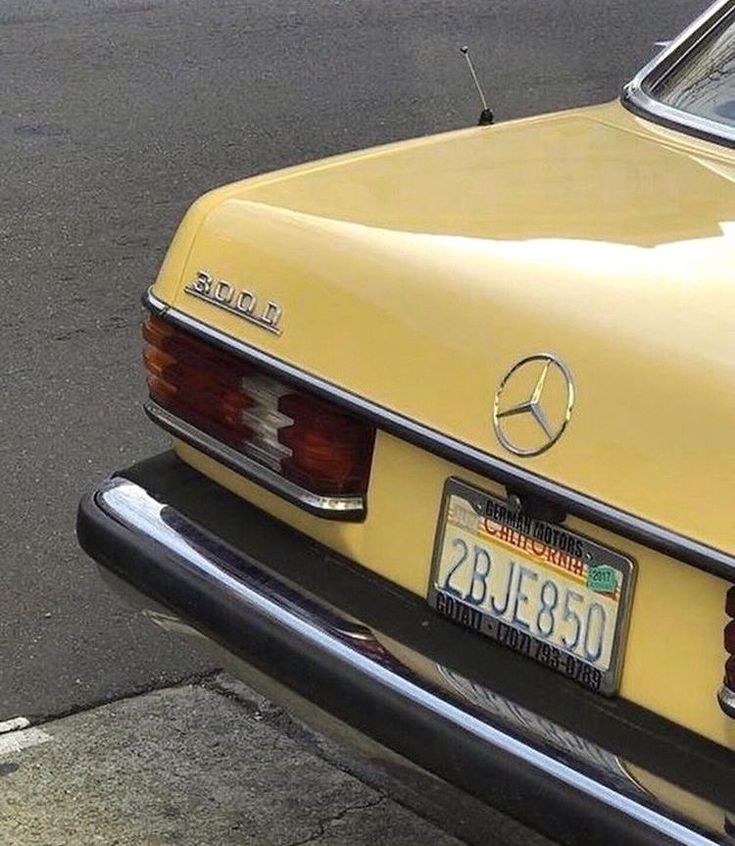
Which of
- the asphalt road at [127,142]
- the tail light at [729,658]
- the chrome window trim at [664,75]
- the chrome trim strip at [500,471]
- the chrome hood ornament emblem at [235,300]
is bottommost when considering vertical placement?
the asphalt road at [127,142]

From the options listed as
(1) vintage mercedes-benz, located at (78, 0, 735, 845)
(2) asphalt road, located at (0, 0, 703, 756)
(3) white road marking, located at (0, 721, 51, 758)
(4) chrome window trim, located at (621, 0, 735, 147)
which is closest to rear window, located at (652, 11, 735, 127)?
(4) chrome window trim, located at (621, 0, 735, 147)

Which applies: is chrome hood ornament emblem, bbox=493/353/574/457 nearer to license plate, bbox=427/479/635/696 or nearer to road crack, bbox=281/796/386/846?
license plate, bbox=427/479/635/696

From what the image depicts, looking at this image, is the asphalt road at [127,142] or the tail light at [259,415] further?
the asphalt road at [127,142]

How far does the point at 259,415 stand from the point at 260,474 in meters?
0.10

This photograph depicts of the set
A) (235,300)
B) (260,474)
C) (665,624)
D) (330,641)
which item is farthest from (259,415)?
(665,624)

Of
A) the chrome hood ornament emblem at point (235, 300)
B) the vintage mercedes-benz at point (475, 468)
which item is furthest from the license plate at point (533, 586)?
the chrome hood ornament emblem at point (235, 300)

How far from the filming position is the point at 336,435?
2.83 meters

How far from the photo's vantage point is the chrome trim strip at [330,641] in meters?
2.33

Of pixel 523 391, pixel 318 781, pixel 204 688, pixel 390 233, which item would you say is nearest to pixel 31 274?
pixel 204 688

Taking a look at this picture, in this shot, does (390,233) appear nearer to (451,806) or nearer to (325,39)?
(451,806)

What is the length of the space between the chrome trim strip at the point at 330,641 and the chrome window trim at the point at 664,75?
129cm

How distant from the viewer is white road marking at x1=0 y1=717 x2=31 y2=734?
3709 mm

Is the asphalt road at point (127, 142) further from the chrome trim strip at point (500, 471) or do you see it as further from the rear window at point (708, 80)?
the rear window at point (708, 80)

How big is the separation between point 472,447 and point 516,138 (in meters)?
1.05
